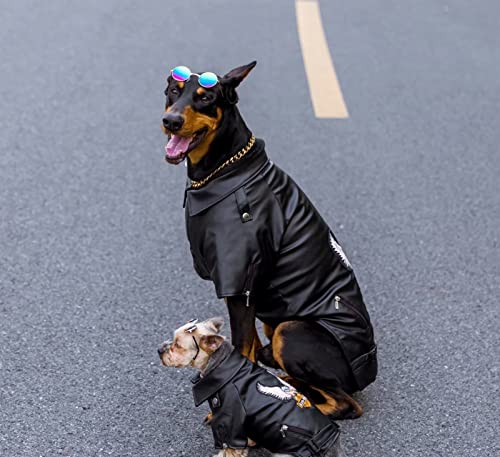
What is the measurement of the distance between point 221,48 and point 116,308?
4.08 m

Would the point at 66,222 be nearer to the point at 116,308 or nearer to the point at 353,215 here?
the point at 116,308

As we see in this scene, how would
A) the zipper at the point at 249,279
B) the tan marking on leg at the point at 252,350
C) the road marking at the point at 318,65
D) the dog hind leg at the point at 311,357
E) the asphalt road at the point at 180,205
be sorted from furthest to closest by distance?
1. the road marking at the point at 318,65
2. the asphalt road at the point at 180,205
3. the tan marking on leg at the point at 252,350
4. the dog hind leg at the point at 311,357
5. the zipper at the point at 249,279

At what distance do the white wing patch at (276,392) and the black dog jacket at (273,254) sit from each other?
0.40m

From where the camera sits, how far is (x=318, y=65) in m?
7.98

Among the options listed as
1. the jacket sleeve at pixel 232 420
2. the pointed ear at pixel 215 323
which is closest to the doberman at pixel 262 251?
the pointed ear at pixel 215 323

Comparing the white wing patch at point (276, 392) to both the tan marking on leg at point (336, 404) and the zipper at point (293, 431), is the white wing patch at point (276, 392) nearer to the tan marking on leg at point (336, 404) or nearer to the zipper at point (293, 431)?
the zipper at point (293, 431)

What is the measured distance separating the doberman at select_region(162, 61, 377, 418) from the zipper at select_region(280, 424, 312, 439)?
38cm

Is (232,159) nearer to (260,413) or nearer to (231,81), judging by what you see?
(231,81)

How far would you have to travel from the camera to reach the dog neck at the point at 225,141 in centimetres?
361

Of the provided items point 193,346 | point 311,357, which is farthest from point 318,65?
point 193,346


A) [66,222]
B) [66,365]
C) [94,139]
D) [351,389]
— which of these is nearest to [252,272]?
[351,389]

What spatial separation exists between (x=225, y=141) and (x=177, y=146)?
0.20 metres

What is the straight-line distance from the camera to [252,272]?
3.58m

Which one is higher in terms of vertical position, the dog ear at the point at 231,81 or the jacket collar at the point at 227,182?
the dog ear at the point at 231,81
